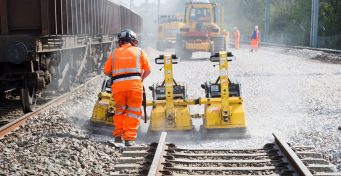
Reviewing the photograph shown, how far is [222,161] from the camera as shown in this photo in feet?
20.1

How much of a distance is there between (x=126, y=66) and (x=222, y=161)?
81.5 inches

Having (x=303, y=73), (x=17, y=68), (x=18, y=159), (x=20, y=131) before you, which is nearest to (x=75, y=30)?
(x=17, y=68)

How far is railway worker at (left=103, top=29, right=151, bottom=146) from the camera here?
7297 mm

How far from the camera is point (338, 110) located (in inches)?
421

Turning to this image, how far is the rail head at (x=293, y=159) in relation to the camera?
539cm

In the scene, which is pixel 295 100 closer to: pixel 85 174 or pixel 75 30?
pixel 75 30

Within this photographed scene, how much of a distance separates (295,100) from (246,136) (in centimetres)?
464

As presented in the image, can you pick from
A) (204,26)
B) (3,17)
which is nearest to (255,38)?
(204,26)

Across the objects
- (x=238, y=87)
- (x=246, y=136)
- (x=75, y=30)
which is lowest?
(x=246, y=136)

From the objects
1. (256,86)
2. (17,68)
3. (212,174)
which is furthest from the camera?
(256,86)

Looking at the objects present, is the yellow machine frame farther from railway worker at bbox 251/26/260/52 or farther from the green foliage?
the green foliage

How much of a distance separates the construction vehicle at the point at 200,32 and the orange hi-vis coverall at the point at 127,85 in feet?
67.8

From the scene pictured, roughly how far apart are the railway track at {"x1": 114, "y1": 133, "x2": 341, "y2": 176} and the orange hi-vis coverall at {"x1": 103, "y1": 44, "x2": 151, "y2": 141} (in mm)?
630

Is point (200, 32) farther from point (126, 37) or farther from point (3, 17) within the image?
point (126, 37)
